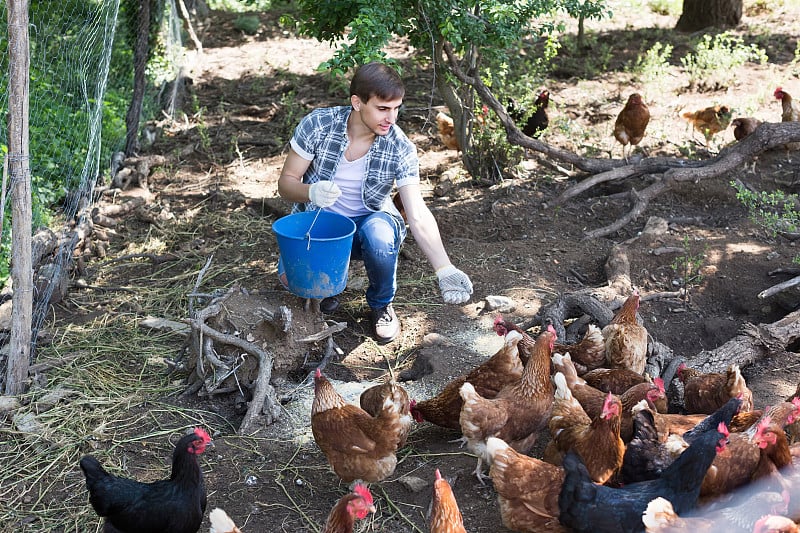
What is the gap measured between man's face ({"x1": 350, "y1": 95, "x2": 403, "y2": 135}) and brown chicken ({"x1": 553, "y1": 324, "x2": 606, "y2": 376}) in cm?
155

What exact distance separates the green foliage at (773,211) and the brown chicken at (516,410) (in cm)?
203

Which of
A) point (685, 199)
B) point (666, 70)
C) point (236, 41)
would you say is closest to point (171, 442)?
point (685, 199)

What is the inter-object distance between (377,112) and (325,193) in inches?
21.1

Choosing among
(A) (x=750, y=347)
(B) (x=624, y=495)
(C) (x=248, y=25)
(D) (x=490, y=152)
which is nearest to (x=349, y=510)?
(B) (x=624, y=495)

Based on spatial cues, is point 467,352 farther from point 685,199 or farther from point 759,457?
point 685,199

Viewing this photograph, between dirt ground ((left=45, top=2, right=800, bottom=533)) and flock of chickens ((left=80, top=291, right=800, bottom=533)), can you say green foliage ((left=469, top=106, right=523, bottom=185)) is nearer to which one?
dirt ground ((left=45, top=2, right=800, bottom=533))

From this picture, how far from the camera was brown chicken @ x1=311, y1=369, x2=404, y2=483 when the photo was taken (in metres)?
3.24

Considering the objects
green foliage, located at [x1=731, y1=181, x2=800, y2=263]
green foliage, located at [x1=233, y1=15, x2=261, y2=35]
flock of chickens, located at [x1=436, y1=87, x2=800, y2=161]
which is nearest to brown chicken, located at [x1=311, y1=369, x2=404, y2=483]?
green foliage, located at [x1=731, y1=181, x2=800, y2=263]

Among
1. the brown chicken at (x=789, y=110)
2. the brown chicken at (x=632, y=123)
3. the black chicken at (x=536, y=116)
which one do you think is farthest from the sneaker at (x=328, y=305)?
the brown chicken at (x=789, y=110)

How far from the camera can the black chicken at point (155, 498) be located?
112 inches

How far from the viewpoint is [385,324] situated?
4.57 metres

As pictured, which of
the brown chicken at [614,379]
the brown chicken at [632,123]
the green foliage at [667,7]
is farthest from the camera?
the green foliage at [667,7]

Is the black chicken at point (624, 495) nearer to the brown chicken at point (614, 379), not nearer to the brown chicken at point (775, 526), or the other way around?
the brown chicken at point (775, 526)

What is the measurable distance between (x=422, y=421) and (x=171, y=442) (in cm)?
124
